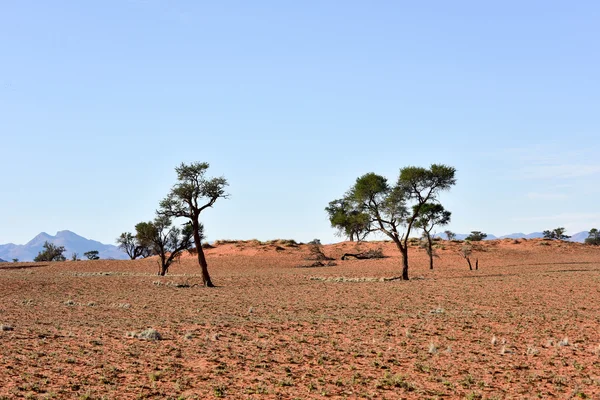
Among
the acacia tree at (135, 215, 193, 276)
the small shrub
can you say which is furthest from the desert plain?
the acacia tree at (135, 215, 193, 276)

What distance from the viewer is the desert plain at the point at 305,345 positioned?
14.8 meters

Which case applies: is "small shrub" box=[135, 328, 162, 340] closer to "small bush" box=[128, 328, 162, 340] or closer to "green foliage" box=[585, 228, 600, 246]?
"small bush" box=[128, 328, 162, 340]

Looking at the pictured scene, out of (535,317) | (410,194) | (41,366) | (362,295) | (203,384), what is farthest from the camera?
(410,194)

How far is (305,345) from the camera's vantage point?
19953mm

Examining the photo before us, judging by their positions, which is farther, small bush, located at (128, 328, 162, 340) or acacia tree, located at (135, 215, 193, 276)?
acacia tree, located at (135, 215, 193, 276)

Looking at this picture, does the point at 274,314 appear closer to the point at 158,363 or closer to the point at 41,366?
the point at 158,363

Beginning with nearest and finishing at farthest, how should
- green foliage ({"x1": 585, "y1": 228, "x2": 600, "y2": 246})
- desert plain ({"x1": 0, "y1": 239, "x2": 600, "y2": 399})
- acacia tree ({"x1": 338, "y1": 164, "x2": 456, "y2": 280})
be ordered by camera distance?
desert plain ({"x1": 0, "y1": 239, "x2": 600, "y2": 399}) → acacia tree ({"x1": 338, "y1": 164, "x2": 456, "y2": 280}) → green foliage ({"x1": 585, "y1": 228, "x2": 600, "y2": 246})

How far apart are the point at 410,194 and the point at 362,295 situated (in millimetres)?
23076

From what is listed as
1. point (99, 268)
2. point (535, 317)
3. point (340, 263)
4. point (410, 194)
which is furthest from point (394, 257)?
point (535, 317)

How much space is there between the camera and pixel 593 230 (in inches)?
5399

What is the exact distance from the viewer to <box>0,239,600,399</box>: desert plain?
1477 centimetres

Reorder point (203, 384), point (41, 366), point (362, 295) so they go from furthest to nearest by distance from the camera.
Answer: point (362, 295) < point (41, 366) < point (203, 384)

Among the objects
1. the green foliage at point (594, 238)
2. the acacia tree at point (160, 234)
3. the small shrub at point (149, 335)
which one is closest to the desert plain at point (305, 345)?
the small shrub at point (149, 335)

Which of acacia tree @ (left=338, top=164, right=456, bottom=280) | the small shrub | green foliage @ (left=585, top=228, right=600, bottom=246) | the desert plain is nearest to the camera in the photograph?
the desert plain
